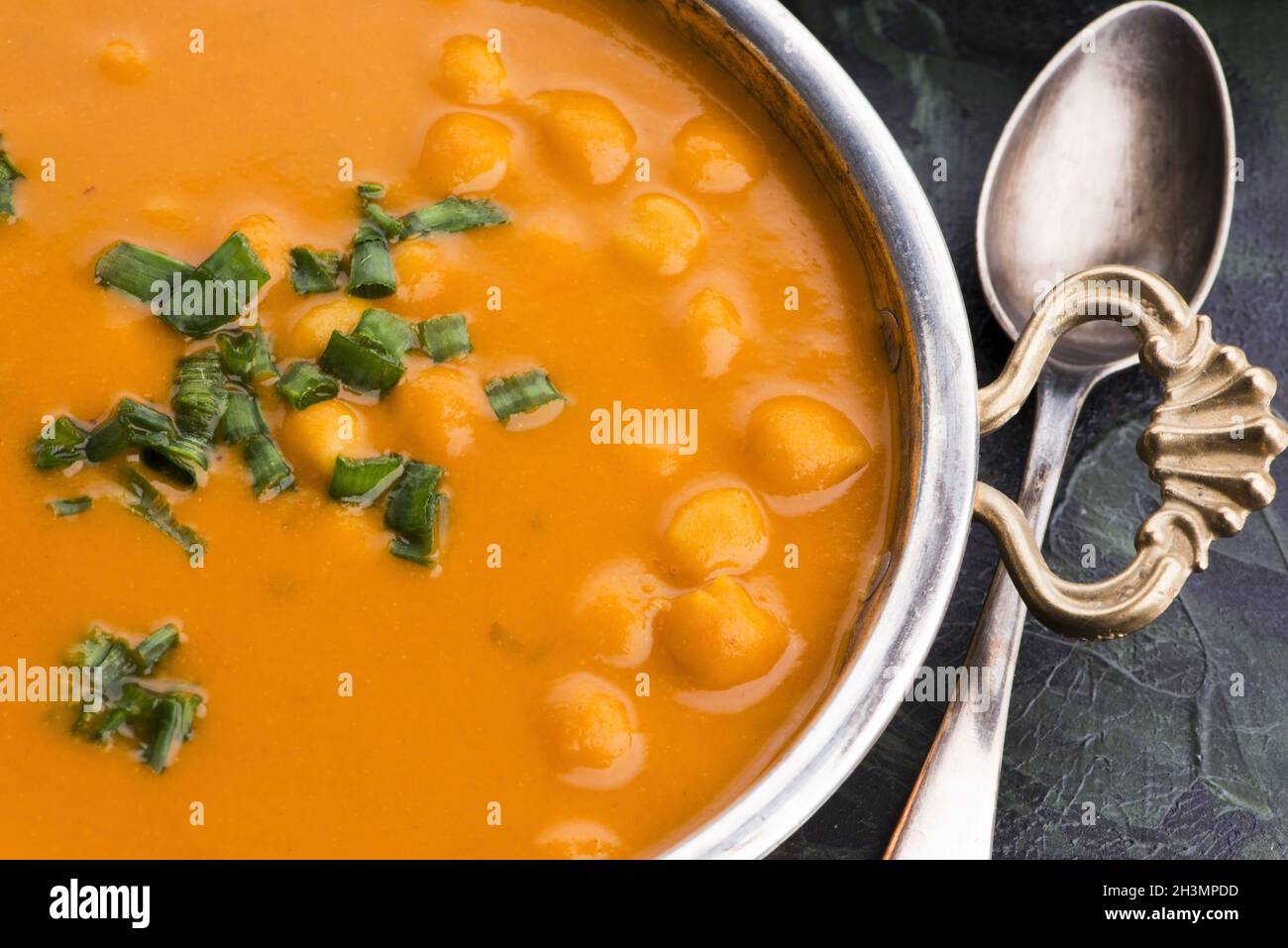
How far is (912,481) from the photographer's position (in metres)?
2.12

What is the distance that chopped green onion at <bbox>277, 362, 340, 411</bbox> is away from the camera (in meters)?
2.11

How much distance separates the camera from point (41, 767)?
2.00 meters

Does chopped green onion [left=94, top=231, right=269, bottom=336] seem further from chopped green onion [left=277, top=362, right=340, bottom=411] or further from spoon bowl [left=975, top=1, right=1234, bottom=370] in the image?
spoon bowl [left=975, top=1, right=1234, bottom=370]

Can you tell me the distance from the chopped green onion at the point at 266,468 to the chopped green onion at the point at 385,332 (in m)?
0.24

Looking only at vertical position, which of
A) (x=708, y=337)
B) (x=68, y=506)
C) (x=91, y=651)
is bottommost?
(x=91, y=651)

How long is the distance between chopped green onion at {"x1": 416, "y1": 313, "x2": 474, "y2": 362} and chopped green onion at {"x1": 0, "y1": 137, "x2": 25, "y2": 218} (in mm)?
751

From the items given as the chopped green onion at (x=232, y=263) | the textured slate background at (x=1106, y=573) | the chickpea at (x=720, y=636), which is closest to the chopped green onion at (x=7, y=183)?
the chopped green onion at (x=232, y=263)

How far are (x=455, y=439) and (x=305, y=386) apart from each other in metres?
0.27

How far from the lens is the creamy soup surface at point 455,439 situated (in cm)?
202

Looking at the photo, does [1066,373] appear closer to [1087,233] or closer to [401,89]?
[1087,233]

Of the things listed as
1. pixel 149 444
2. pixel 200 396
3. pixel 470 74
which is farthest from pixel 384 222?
pixel 149 444

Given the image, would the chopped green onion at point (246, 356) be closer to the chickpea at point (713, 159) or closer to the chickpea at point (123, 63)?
the chickpea at point (123, 63)

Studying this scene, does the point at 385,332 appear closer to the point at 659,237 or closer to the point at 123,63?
the point at 659,237

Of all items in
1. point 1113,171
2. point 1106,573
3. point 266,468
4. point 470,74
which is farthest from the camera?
point 1113,171
